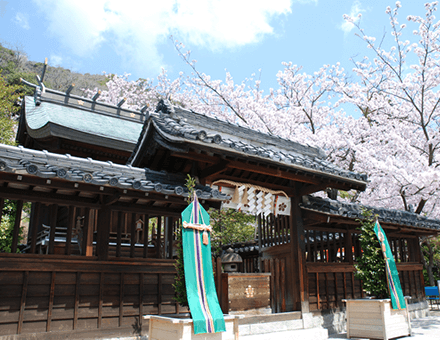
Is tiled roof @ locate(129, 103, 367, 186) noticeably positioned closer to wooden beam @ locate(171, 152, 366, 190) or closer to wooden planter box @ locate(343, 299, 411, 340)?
wooden beam @ locate(171, 152, 366, 190)

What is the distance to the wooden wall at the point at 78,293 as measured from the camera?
5.44 m

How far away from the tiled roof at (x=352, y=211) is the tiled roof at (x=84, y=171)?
3.64 meters

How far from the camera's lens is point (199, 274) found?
17.7ft

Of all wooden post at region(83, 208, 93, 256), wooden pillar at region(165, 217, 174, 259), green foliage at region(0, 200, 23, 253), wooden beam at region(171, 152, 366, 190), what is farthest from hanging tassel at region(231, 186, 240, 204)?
green foliage at region(0, 200, 23, 253)

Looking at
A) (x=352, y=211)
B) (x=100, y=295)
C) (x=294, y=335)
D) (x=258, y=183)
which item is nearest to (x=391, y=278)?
(x=352, y=211)

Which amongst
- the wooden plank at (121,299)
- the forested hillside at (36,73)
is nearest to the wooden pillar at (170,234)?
the wooden plank at (121,299)

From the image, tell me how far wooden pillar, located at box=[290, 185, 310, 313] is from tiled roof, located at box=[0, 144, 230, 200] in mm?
3293

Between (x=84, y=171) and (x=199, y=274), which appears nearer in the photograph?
(x=199, y=274)

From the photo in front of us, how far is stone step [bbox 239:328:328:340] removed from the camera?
7.53m

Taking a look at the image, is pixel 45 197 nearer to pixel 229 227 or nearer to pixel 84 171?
pixel 84 171

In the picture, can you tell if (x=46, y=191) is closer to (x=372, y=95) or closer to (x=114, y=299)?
(x=114, y=299)

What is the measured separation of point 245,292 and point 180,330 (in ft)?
11.4

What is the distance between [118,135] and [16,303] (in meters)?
7.73

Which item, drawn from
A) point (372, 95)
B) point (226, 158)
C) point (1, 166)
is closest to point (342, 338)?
point (226, 158)
